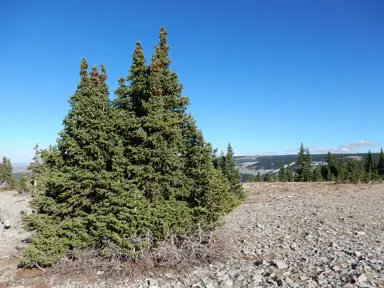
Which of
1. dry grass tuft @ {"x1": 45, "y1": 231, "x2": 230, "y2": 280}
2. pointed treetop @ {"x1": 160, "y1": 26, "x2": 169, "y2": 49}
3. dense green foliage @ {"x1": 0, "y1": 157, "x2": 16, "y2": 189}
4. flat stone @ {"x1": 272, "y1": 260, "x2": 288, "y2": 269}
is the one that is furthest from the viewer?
dense green foliage @ {"x1": 0, "y1": 157, "x2": 16, "y2": 189}

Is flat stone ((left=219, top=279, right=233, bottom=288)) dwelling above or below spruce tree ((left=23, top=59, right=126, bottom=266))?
below

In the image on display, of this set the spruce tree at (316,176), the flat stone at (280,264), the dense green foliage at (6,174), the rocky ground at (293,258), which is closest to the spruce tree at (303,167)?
Result: the spruce tree at (316,176)

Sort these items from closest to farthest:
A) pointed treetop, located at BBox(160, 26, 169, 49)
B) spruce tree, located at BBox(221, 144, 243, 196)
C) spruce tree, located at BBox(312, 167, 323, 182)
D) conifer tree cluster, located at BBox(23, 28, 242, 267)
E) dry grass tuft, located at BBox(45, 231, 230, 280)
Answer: dry grass tuft, located at BBox(45, 231, 230, 280), conifer tree cluster, located at BBox(23, 28, 242, 267), pointed treetop, located at BBox(160, 26, 169, 49), spruce tree, located at BBox(221, 144, 243, 196), spruce tree, located at BBox(312, 167, 323, 182)

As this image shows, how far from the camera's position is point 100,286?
1126cm

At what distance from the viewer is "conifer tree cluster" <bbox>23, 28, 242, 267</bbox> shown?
12.3 metres

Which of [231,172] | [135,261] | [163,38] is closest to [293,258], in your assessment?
[135,261]

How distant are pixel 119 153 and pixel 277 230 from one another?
11864mm

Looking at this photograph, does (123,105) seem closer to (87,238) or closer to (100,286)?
(87,238)

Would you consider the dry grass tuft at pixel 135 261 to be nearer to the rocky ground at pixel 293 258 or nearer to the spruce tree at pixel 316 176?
the rocky ground at pixel 293 258

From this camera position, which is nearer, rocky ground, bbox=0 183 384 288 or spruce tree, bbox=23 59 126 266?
rocky ground, bbox=0 183 384 288

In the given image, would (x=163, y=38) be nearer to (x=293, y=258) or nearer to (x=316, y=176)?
(x=293, y=258)

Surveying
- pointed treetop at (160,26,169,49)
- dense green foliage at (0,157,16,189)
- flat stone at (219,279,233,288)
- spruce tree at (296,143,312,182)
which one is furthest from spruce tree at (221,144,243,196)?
dense green foliage at (0,157,16,189)

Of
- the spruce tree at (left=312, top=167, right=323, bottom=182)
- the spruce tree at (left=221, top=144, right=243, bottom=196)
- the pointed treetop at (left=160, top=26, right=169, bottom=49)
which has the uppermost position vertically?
the pointed treetop at (left=160, top=26, right=169, bottom=49)

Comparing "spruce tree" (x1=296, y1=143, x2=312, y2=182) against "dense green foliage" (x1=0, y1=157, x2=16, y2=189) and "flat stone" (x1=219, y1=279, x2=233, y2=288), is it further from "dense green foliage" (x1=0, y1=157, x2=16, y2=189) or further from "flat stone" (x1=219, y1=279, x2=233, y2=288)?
"dense green foliage" (x1=0, y1=157, x2=16, y2=189)
